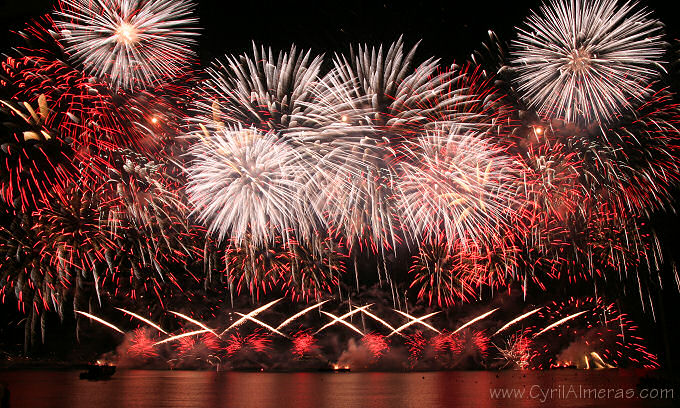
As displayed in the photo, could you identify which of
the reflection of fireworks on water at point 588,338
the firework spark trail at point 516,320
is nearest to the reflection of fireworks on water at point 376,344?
the firework spark trail at point 516,320

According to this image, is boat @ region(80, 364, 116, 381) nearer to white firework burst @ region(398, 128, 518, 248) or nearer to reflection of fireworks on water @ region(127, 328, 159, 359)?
reflection of fireworks on water @ region(127, 328, 159, 359)

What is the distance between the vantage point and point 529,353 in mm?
45188

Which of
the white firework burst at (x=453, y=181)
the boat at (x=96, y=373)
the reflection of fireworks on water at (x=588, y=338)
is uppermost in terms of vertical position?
the white firework burst at (x=453, y=181)

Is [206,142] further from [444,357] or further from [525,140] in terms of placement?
[444,357]

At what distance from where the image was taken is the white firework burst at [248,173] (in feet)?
73.2

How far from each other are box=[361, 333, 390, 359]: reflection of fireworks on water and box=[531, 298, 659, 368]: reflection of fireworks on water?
11348 millimetres

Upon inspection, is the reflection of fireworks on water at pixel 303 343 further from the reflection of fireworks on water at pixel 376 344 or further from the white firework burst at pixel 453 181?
the white firework burst at pixel 453 181

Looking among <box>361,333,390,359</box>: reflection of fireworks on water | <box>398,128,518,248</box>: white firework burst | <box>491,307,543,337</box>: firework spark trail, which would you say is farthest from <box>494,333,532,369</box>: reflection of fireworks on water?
<box>398,128,518,248</box>: white firework burst

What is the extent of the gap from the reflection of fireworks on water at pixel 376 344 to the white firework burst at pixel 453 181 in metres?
24.6

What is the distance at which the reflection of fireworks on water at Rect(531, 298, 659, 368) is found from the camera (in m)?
42.0

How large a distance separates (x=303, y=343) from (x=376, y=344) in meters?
5.84

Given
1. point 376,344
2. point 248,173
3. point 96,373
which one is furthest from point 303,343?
point 248,173

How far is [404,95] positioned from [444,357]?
30.2m

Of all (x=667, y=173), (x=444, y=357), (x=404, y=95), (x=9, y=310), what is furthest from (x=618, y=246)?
(x=9, y=310)
